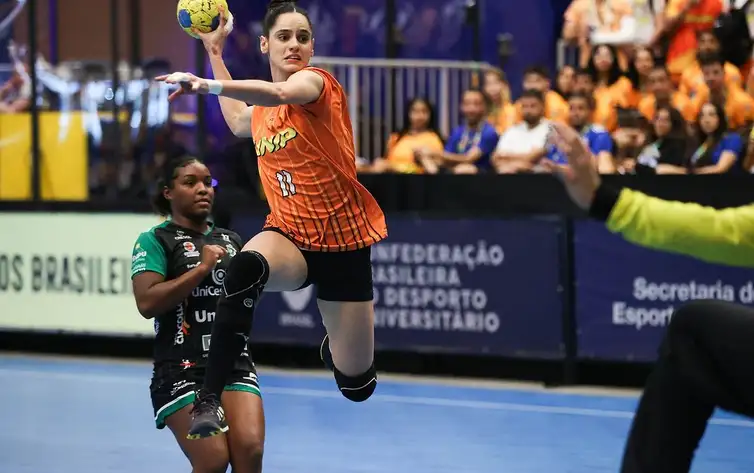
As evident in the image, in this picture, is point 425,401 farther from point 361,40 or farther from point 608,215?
point 608,215

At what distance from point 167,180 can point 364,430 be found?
3737 millimetres

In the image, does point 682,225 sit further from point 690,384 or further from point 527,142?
point 527,142

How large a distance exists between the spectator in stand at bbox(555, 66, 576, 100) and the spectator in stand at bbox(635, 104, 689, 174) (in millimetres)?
1344

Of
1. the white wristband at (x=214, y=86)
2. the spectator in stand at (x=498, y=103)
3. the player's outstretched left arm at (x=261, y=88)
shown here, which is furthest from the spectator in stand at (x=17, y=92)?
the white wristband at (x=214, y=86)

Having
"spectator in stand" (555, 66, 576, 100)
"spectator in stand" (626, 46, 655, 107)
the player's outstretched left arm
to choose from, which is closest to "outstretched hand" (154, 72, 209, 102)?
the player's outstretched left arm

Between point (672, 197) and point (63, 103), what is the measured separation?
22.0 feet

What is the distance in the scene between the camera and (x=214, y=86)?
16.8ft

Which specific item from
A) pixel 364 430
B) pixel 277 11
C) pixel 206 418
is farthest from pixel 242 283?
pixel 364 430

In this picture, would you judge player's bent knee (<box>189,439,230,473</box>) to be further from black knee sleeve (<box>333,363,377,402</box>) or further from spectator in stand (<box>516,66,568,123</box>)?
spectator in stand (<box>516,66,568,123</box>)

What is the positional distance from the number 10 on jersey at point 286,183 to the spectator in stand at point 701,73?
608 centimetres

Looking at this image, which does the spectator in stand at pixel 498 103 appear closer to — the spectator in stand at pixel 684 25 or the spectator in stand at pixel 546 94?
the spectator in stand at pixel 546 94

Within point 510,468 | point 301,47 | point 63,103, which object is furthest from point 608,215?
point 63,103

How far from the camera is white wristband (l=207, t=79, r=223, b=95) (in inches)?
200

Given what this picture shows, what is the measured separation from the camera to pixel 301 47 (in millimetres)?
5969
